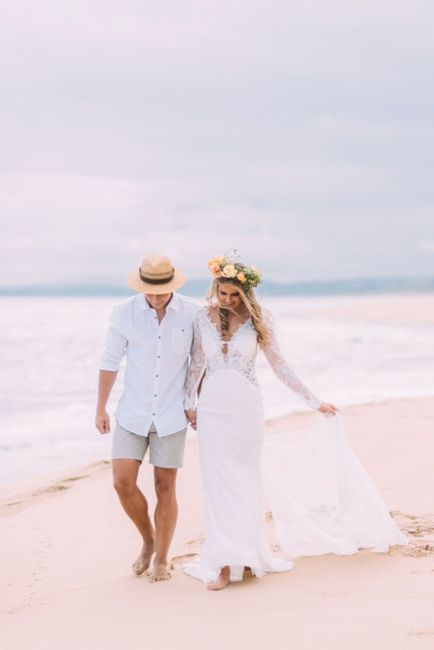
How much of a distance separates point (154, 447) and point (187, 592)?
93cm

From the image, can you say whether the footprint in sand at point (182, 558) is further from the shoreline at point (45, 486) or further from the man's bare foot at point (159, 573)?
the shoreline at point (45, 486)

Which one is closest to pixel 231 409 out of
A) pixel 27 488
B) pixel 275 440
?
pixel 275 440

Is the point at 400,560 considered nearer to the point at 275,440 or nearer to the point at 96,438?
the point at 275,440

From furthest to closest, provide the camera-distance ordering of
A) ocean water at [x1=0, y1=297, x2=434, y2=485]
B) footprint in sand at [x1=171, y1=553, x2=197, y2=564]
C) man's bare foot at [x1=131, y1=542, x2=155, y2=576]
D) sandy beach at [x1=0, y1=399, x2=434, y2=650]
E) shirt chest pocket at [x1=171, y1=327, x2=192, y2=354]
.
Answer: ocean water at [x1=0, y1=297, x2=434, y2=485] < footprint in sand at [x1=171, y1=553, x2=197, y2=564] < man's bare foot at [x1=131, y1=542, x2=155, y2=576] < shirt chest pocket at [x1=171, y1=327, x2=192, y2=354] < sandy beach at [x1=0, y1=399, x2=434, y2=650]

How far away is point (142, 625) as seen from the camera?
15.7ft

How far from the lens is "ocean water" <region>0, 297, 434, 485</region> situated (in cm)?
1145

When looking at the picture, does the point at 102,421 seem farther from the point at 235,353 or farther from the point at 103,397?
the point at 235,353

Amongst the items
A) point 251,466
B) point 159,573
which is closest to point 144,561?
point 159,573

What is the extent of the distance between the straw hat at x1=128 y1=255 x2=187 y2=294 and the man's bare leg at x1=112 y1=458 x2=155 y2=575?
3.56 feet

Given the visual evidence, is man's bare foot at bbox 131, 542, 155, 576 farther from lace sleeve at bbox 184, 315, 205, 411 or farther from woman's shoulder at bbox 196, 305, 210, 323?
woman's shoulder at bbox 196, 305, 210, 323

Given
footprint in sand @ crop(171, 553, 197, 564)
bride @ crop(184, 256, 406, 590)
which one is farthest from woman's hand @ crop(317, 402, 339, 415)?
footprint in sand @ crop(171, 553, 197, 564)

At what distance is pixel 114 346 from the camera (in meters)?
5.95

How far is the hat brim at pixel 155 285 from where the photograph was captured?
19.1 feet

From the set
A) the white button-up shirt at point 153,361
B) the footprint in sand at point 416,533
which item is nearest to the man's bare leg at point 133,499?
the white button-up shirt at point 153,361
